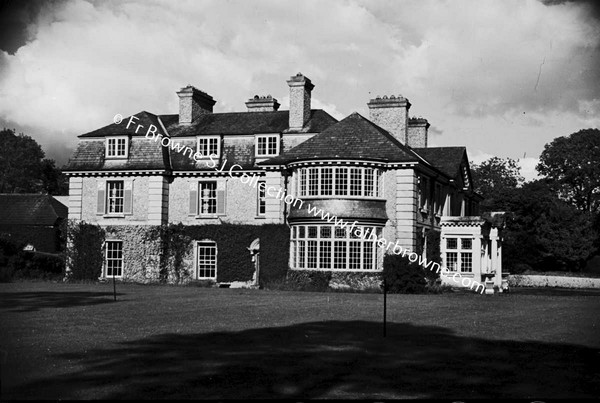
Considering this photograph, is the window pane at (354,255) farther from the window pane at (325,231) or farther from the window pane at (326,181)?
the window pane at (326,181)

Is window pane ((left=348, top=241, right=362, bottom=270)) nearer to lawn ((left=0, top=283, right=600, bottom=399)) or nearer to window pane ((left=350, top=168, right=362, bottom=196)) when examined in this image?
window pane ((left=350, top=168, right=362, bottom=196))

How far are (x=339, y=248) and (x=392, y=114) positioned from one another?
1040cm

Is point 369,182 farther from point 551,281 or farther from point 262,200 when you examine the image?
point 551,281

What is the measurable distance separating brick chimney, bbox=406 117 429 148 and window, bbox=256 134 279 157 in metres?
10.4

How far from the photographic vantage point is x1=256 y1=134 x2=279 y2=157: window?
1537 inches

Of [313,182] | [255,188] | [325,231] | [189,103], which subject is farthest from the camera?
[189,103]

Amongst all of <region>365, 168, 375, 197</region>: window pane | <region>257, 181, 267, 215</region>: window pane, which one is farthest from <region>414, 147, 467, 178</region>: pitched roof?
<region>257, 181, 267, 215</region>: window pane

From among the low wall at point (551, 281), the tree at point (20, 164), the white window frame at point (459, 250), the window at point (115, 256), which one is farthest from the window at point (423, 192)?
the tree at point (20, 164)

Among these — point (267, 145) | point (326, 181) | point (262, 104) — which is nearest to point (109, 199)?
point (267, 145)

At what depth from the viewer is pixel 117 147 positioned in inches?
1590

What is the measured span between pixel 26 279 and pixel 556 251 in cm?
3892

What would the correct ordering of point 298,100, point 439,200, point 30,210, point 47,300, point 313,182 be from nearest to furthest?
1. point 47,300
2. point 313,182
3. point 298,100
4. point 439,200
5. point 30,210

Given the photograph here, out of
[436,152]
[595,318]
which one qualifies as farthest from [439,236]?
[595,318]

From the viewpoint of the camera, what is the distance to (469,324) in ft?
59.4
